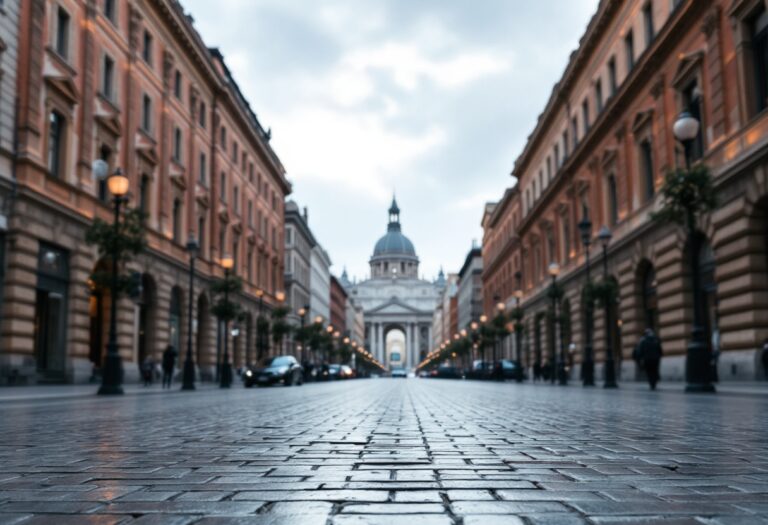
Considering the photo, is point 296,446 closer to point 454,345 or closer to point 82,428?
point 82,428

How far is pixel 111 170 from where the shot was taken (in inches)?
1246

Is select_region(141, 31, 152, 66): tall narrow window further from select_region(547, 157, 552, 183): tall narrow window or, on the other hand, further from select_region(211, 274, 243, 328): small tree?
select_region(547, 157, 552, 183): tall narrow window

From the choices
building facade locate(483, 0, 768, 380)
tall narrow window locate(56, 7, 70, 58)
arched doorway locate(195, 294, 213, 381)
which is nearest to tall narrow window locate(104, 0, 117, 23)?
tall narrow window locate(56, 7, 70, 58)

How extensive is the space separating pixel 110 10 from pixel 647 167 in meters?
22.7

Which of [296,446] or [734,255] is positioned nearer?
[296,446]

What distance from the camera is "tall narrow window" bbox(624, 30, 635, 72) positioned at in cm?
3391

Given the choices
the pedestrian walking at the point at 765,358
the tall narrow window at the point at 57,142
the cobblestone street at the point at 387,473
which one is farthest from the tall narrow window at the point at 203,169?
the cobblestone street at the point at 387,473

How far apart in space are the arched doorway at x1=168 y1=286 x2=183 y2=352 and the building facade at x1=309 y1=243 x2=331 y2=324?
157 ft

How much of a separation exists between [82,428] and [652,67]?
27.0 m

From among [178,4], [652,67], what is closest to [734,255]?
[652,67]

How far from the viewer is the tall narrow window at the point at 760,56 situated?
860 inches

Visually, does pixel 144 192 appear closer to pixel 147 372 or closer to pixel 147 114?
pixel 147 114

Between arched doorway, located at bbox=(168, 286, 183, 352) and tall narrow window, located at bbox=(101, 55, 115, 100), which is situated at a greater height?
tall narrow window, located at bbox=(101, 55, 115, 100)

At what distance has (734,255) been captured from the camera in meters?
22.5
